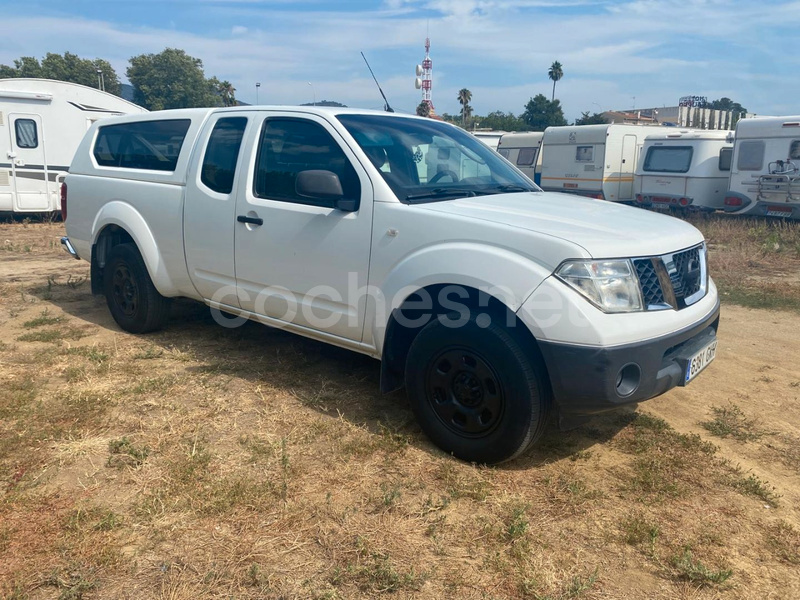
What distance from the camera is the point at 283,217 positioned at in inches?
169

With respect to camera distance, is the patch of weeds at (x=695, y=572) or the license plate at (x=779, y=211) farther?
the license plate at (x=779, y=211)

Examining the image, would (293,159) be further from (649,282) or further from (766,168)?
(766,168)

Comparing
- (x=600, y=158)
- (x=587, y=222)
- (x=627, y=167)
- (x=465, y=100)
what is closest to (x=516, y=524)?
(x=587, y=222)

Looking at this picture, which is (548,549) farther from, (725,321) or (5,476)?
(725,321)

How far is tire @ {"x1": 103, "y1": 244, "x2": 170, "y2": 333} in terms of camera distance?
5590 millimetres

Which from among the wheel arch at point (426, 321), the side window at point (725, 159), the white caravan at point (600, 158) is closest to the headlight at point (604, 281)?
the wheel arch at point (426, 321)

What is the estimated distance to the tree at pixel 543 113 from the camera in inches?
2206

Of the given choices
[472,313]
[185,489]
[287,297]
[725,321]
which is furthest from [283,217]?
[725,321]

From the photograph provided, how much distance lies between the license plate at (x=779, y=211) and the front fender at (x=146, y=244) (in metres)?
13.7

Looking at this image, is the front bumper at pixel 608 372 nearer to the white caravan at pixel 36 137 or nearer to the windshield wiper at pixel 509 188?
the windshield wiper at pixel 509 188

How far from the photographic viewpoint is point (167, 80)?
7512 cm

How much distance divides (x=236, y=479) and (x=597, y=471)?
189 centimetres

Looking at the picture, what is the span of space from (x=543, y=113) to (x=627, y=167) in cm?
4088

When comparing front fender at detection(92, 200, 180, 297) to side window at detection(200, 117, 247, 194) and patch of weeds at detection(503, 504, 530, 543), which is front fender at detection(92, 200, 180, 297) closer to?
side window at detection(200, 117, 247, 194)
